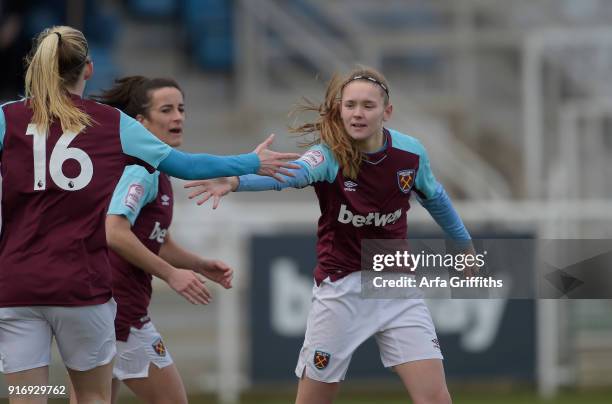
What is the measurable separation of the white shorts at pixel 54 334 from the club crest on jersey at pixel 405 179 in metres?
1.56

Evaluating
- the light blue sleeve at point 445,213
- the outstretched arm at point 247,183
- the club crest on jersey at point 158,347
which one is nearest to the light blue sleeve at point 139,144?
the outstretched arm at point 247,183

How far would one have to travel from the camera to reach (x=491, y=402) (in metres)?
10.7

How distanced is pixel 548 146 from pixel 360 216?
7.48 m

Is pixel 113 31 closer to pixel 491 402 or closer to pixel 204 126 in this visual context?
pixel 204 126

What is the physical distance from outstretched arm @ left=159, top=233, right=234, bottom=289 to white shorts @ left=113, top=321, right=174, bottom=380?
0.46 metres

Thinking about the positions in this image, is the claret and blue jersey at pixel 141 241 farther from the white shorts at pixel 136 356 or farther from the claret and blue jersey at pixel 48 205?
the claret and blue jersey at pixel 48 205

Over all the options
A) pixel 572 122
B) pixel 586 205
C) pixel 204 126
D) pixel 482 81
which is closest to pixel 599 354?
pixel 586 205

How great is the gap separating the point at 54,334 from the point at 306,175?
1356 mm

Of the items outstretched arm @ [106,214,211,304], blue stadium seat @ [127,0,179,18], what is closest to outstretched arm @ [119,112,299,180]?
outstretched arm @ [106,214,211,304]

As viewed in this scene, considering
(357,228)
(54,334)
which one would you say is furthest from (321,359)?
(54,334)

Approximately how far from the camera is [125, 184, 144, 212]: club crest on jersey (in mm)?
6234

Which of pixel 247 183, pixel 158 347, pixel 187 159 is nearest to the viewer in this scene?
pixel 187 159

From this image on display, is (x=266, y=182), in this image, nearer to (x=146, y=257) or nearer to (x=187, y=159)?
(x=187, y=159)

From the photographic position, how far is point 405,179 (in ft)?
20.8
